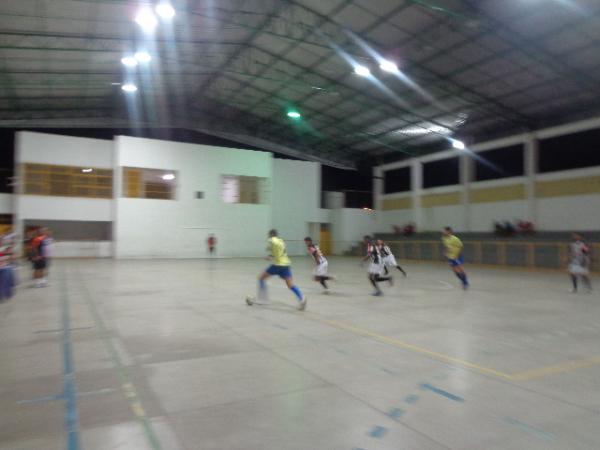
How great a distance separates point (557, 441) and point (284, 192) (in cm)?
3172

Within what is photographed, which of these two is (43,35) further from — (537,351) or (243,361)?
(537,351)

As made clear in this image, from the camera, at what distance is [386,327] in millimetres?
7809

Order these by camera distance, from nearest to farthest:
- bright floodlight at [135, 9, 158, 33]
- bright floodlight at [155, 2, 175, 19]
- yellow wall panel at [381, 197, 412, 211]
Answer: bright floodlight at [155, 2, 175, 19], bright floodlight at [135, 9, 158, 33], yellow wall panel at [381, 197, 412, 211]

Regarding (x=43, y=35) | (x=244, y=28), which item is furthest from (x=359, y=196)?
(x=43, y=35)

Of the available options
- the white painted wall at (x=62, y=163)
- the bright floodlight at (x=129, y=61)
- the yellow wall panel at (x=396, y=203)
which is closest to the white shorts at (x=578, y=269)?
the bright floodlight at (x=129, y=61)

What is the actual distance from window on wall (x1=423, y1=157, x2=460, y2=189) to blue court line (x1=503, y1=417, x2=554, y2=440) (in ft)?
101

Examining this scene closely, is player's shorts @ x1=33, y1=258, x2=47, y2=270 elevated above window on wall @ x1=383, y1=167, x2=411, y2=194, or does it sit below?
below

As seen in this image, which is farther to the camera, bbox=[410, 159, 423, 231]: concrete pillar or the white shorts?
bbox=[410, 159, 423, 231]: concrete pillar

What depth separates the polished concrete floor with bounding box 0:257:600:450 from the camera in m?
3.60

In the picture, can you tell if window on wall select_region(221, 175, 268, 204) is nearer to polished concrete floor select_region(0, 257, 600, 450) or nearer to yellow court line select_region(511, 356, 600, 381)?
polished concrete floor select_region(0, 257, 600, 450)

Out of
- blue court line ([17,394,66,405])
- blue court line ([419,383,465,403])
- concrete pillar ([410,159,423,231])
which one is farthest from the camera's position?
concrete pillar ([410,159,423,231])

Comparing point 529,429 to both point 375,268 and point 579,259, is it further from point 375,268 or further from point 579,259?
point 579,259

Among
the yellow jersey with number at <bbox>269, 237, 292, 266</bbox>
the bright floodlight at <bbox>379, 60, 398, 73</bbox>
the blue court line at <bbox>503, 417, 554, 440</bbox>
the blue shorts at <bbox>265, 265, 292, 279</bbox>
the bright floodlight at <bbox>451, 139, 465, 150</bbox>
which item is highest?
the bright floodlight at <bbox>379, 60, 398, 73</bbox>

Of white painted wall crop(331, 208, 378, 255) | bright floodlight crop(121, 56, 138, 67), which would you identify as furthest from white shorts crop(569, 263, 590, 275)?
white painted wall crop(331, 208, 378, 255)
